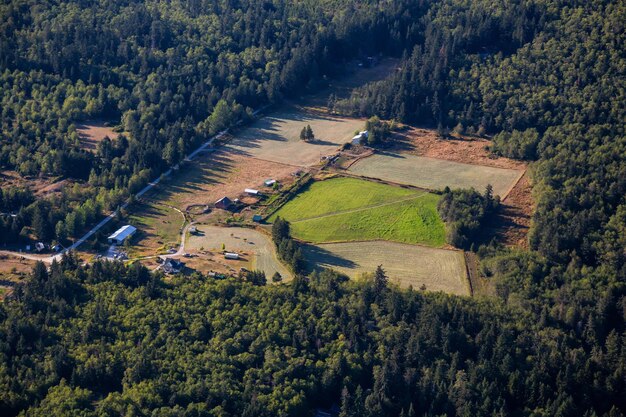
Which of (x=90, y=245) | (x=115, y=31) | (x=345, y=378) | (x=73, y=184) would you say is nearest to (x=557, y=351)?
(x=345, y=378)

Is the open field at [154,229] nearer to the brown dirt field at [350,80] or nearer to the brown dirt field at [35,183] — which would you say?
the brown dirt field at [35,183]

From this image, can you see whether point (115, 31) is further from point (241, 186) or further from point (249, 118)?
point (241, 186)

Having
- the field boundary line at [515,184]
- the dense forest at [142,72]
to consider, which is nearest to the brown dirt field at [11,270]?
the dense forest at [142,72]

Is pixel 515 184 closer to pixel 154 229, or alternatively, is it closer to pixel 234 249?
pixel 234 249

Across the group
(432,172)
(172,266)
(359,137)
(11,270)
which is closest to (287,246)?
(172,266)

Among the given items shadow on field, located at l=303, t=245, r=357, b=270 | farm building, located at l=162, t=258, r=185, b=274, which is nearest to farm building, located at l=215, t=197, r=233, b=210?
shadow on field, located at l=303, t=245, r=357, b=270

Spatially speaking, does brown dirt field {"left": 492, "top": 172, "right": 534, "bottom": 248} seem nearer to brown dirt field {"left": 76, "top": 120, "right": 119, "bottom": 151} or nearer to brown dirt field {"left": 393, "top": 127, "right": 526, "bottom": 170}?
brown dirt field {"left": 393, "top": 127, "right": 526, "bottom": 170}

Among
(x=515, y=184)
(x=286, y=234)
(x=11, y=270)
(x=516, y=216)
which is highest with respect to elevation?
(x=515, y=184)
